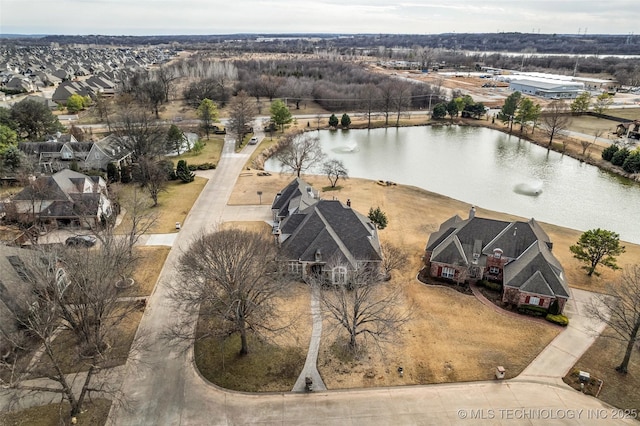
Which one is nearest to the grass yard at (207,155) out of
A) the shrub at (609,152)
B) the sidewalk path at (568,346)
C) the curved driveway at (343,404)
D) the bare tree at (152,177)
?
the bare tree at (152,177)

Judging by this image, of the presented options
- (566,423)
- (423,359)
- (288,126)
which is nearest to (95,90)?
(288,126)

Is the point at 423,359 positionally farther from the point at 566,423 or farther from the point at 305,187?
the point at 305,187

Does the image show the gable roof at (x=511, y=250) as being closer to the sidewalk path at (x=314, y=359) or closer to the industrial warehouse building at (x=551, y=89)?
the sidewalk path at (x=314, y=359)

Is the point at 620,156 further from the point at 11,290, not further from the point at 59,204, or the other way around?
the point at 59,204

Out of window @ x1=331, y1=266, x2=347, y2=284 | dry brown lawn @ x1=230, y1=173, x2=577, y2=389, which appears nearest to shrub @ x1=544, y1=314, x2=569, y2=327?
dry brown lawn @ x1=230, y1=173, x2=577, y2=389

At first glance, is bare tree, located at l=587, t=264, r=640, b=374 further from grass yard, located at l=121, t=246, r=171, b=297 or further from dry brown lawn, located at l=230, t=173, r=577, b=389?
grass yard, located at l=121, t=246, r=171, b=297
